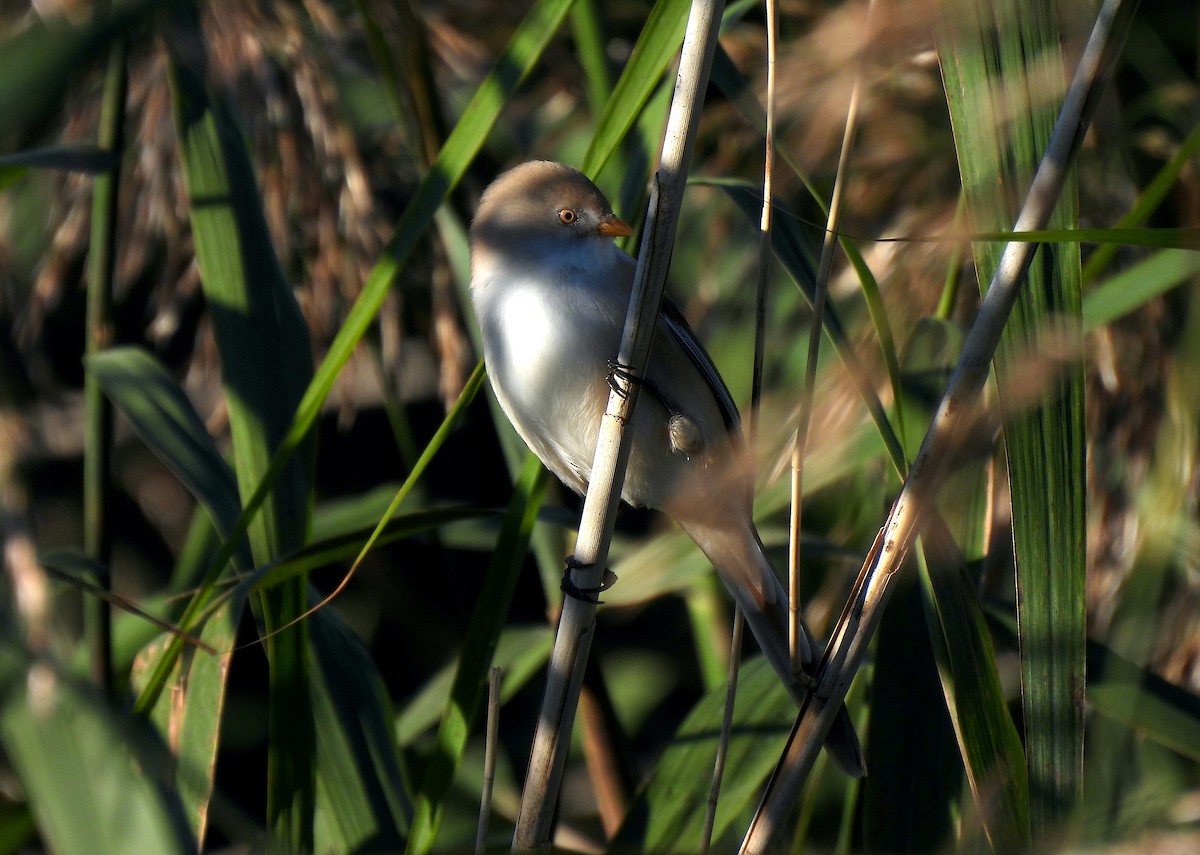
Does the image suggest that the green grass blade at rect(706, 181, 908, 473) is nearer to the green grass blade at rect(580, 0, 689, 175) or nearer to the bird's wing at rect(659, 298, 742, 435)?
the green grass blade at rect(580, 0, 689, 175)

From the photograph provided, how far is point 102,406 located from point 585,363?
2.37 feet

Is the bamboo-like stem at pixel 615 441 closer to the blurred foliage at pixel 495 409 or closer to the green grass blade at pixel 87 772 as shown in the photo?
the blurred foliage at pixel 495 409

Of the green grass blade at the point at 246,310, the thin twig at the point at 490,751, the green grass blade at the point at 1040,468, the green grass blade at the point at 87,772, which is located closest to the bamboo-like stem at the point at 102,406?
the green grass blade at the point at 246,310

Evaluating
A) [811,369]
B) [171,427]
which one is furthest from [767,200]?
[171,427]

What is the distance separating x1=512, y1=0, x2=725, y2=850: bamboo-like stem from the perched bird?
1.38ft

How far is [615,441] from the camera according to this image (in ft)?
3.82

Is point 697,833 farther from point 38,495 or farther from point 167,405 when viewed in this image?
point 38,495

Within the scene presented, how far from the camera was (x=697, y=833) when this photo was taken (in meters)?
1.55

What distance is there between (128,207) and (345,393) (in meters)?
0.63

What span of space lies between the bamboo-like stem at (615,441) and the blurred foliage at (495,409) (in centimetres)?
12

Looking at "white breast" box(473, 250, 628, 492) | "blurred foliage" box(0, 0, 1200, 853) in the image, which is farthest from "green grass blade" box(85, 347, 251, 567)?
"white breast" box(473, 250, 628, 492)

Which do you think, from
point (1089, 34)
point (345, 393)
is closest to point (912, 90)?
point (345, 393)

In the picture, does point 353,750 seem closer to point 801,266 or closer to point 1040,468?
point 801,266

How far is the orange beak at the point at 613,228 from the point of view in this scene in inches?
67.9
